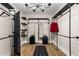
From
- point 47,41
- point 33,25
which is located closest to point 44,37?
point 47,41

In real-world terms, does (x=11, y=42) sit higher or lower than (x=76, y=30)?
lower

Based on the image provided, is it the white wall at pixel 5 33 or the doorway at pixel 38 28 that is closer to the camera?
the white wall at pixel 5 33

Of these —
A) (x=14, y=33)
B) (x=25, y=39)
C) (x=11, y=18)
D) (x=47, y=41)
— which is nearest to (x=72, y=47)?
(x=14, y=33)

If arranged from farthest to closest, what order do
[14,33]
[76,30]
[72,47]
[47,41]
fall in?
[47,41] < [14,33] < [72,47] < [76,30]

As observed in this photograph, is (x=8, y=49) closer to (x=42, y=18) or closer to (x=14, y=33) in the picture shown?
(x=14, y=33)

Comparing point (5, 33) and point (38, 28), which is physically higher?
point (38, 28)

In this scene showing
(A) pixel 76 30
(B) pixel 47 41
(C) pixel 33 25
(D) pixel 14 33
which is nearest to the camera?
(A) pixel 76 30

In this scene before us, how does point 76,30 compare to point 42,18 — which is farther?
point 42,18

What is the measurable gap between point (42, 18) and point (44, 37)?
4.02ft

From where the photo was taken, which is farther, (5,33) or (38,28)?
(38,28)

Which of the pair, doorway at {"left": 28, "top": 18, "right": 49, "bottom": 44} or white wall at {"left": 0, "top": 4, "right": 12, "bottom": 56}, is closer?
white wall at {"left": 0, "top": 4, "right": 12, "bottom": 56}

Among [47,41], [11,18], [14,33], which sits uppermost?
[11,18]

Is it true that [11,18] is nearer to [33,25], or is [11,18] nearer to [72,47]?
[72,47]

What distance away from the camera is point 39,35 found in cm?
739
